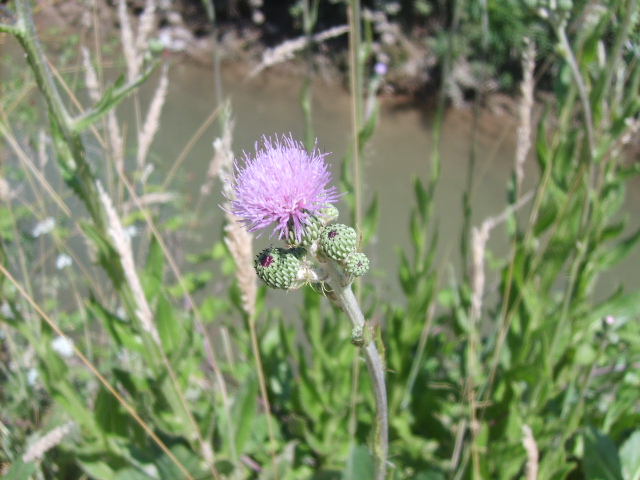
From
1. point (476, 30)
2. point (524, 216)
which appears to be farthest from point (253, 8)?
point (524, 216)

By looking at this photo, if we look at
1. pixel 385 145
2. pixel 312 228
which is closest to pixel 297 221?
pixel 312 228

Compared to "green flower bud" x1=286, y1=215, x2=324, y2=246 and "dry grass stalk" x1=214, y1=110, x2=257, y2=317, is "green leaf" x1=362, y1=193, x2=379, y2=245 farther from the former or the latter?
"green flower bud" x1=286, y1=215, x2=324, y2=246

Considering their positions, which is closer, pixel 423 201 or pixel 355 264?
pixel 355 264

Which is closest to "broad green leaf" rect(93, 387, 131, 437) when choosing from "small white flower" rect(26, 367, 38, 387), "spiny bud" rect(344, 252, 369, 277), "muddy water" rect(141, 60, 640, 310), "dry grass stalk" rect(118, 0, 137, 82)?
"small white flower" rect(26, 367, 38, 387)

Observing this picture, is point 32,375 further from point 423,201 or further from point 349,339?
point 423,201

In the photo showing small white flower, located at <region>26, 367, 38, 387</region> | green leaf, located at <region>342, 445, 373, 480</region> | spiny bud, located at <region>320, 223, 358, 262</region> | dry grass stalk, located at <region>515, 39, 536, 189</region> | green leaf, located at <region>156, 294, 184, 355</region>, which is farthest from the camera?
small white flower, located at <region>26, 367, 38, 387</region>

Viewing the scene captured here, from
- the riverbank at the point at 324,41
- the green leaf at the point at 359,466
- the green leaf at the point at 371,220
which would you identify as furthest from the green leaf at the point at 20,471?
the riverbank at the point at 324,41

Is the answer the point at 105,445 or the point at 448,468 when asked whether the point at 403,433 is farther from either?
the point at 105,445
